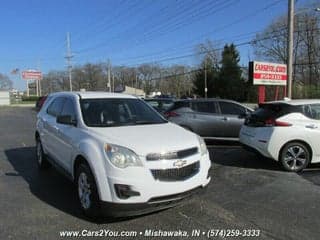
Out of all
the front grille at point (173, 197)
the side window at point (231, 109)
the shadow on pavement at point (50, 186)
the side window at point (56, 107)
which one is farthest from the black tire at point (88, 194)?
the side window at point (231, 109)

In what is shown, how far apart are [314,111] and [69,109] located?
5.15 meters

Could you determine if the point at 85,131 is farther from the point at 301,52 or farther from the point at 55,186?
the point at 301,52

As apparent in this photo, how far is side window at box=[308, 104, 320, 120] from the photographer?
8412 mm

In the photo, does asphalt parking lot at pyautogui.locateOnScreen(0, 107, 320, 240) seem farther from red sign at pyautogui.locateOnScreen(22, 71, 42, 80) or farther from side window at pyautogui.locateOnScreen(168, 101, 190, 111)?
red sign at pyautogui.locateOnScreen(22, 71, 42, 80)

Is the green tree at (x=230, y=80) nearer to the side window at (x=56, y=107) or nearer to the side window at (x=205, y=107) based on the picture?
the side window at (x=205, y=107)

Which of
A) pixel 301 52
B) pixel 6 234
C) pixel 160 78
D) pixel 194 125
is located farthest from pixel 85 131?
pixel 160 78

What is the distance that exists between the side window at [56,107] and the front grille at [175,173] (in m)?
3.15

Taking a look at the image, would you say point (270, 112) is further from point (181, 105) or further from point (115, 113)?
point (181, 105)

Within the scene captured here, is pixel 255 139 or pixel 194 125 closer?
pixel 255 139

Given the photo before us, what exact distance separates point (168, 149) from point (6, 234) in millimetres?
2237

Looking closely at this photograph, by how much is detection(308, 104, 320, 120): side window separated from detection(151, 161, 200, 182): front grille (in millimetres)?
4228

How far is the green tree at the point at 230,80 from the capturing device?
68500 millimetres

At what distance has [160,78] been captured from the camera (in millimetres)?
123000

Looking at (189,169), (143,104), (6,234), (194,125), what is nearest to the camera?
(6,234)
